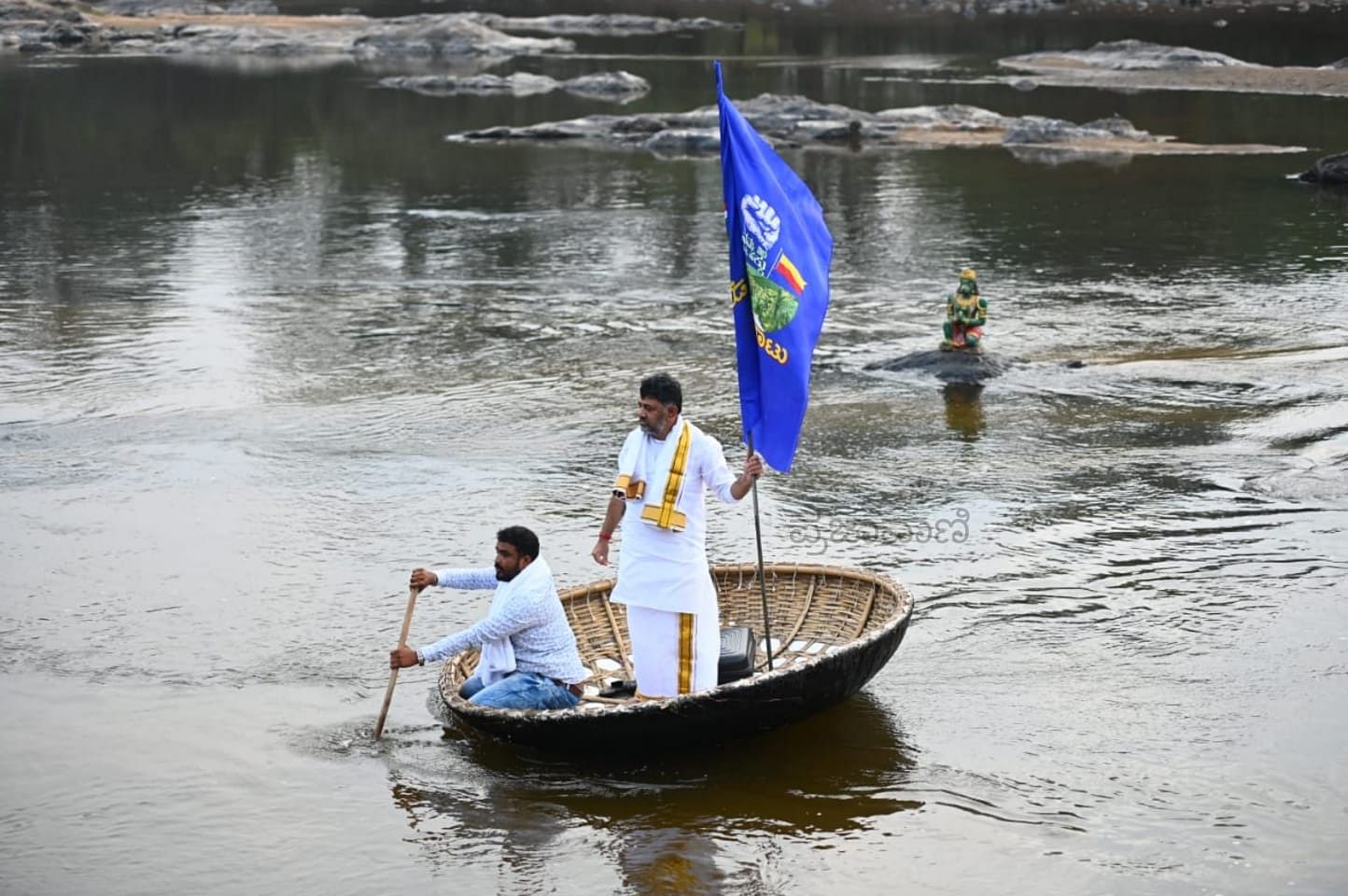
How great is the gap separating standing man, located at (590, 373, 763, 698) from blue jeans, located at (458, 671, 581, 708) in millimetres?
480

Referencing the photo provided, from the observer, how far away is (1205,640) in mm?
10578

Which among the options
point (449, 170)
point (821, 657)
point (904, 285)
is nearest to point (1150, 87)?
point (449, 170)

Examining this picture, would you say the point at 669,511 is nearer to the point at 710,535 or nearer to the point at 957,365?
the point at 710,535

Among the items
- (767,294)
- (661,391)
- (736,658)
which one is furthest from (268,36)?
(661,391)

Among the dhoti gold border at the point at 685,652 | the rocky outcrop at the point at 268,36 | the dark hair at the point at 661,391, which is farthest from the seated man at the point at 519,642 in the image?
the rocky outcrop at the point at 268,36

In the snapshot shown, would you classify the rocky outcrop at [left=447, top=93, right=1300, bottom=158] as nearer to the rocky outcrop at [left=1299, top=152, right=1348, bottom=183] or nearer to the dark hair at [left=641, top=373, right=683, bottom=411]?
the rocky outcrop at [left=1299, top=152, right=1348, bottom=183]

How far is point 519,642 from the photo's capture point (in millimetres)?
9031

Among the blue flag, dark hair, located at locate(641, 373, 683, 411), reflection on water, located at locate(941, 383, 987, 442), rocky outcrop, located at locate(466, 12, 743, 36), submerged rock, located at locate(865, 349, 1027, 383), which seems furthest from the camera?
rocky outcrop, located at locate(466, 12, 743, 36)

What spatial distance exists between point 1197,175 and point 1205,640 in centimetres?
2410

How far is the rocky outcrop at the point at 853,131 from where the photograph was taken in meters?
38.1

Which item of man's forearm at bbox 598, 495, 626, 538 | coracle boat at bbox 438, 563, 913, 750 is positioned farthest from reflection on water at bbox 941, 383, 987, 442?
man's forearm at bbox 598, 495, 626, 538

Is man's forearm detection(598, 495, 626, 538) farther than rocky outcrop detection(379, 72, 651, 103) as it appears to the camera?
No

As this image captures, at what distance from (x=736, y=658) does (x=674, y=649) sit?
560 mm

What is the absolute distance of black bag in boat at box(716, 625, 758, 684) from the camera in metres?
9.17
